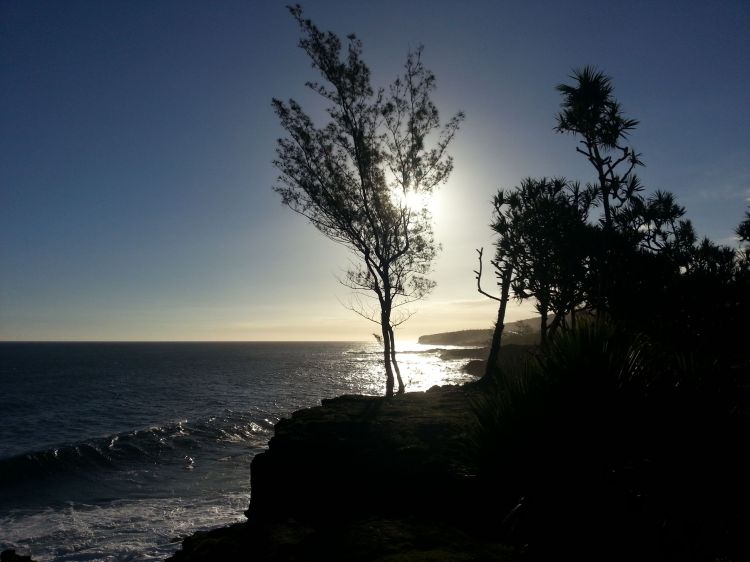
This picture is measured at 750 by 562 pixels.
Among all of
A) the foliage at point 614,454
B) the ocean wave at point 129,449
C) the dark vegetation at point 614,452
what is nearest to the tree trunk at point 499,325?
the dark vegetation at point 614,452

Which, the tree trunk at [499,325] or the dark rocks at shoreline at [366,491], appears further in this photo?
the tree trunk at [499,325]

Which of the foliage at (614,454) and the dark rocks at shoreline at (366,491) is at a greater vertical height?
the foliage at (614,454)

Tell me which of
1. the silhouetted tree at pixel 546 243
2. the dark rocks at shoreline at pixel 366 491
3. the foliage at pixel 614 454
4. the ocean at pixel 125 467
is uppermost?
the silhouetted tree at pixel 546 243

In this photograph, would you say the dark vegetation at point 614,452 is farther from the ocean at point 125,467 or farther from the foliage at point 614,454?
the ocean at point 125,467

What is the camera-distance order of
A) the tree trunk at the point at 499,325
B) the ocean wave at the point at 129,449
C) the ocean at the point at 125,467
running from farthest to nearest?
the ocean wave at the point at 129,449 < the tree trunk at the point at 499,325 < the ocean at the point at 125,467

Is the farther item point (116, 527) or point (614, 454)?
point (116, 527)

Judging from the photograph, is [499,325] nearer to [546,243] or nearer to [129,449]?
[546,243]

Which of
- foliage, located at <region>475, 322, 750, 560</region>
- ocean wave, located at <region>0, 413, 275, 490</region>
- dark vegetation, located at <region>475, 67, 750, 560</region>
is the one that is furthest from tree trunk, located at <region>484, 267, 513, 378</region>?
ocean wave, located at <region>0, 413, 275, 490</region>

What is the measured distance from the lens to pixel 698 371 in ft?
18.6

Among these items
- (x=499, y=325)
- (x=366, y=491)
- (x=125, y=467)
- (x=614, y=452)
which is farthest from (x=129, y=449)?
(x=614, y=452)

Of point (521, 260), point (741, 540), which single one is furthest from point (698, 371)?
point (521, 260)

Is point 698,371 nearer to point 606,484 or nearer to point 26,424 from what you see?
point 606,484

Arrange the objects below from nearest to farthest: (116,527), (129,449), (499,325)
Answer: (116,527) → (499,325) → (129,449)

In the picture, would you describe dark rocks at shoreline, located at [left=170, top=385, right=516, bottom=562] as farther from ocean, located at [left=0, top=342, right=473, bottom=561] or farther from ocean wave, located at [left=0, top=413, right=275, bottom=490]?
ocean wave, located at [left=0, top=413, right=275, bottom=490]
